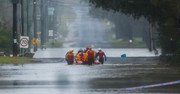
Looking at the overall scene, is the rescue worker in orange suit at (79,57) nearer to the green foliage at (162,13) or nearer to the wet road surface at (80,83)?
the green foliage at (162,13)

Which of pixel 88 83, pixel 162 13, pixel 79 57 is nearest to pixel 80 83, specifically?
pixel 88 83

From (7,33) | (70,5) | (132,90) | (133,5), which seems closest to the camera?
(132,90)

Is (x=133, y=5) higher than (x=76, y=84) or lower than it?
higher

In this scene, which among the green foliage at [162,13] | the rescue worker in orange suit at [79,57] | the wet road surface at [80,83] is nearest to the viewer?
the wet road surface at [80,83]

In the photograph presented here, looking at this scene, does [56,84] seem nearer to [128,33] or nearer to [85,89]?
[85,89]

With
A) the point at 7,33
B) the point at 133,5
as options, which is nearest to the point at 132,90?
the point at 133,5

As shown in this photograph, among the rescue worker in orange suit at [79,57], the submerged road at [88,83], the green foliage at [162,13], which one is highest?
the green foliage at [162,13]

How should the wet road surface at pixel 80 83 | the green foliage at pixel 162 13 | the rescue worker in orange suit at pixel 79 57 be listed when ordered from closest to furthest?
1. the wet road surface at pixel 80 83
2. the green foliage at pixel 162 13
3. the rescue worker in orange suit at pixel 79 57

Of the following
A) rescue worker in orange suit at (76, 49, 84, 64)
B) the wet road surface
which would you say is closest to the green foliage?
rescue worker in orange suit at (76, 49, 84, 64)

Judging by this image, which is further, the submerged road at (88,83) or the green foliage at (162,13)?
the green foliage at (162,13)

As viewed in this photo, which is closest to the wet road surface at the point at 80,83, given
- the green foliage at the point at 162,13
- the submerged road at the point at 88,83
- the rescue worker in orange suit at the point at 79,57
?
the submerged road at the point at 88,83

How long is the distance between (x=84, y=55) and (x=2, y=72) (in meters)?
11.4

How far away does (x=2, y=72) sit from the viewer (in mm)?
30938

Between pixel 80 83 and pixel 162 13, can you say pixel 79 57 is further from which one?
pixel 80 83
